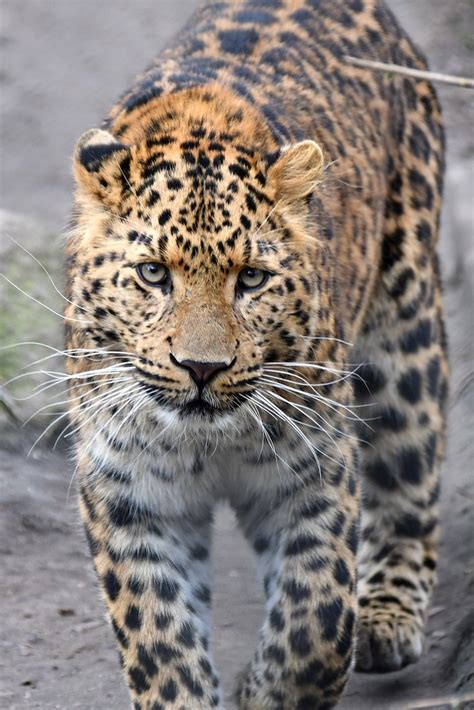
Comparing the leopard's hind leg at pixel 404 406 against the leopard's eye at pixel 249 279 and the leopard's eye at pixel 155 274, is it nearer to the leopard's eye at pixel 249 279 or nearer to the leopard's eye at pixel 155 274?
the leopard's eye at pixel 249 279

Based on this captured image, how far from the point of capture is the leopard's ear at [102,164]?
5.57 metres

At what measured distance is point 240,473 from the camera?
6.06m

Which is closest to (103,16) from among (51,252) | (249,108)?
(51,252)

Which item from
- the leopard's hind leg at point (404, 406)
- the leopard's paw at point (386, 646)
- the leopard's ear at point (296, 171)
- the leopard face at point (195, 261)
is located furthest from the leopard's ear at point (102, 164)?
the leopard's paw at point (386, 646)

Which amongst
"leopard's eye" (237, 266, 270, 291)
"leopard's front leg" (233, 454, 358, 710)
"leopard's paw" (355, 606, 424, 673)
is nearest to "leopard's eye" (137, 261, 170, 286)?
"leopard's eye" (237, 266, 270, 291)

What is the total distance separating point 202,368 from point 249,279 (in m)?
0.44

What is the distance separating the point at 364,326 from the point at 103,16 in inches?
423

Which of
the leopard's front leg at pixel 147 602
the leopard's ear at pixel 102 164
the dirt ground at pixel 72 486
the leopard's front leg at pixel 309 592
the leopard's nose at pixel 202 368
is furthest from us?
the dirt ground at pixel 72 486

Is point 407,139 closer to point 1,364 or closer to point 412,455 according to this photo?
point 412,455

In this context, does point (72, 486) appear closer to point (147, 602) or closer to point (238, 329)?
point (147, 602)

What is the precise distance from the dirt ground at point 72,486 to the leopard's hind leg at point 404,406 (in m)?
0.26

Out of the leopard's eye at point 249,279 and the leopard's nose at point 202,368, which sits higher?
the leopard's eye at point 249,279

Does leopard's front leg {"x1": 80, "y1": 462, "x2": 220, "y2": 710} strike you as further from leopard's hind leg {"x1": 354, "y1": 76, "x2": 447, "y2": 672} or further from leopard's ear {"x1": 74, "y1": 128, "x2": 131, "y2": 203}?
leopard's hind leg {"x1": 354, "y1": 76, "x2": 447, "y2": 672}

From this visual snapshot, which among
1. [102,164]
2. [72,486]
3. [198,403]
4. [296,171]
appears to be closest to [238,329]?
[198,403]
